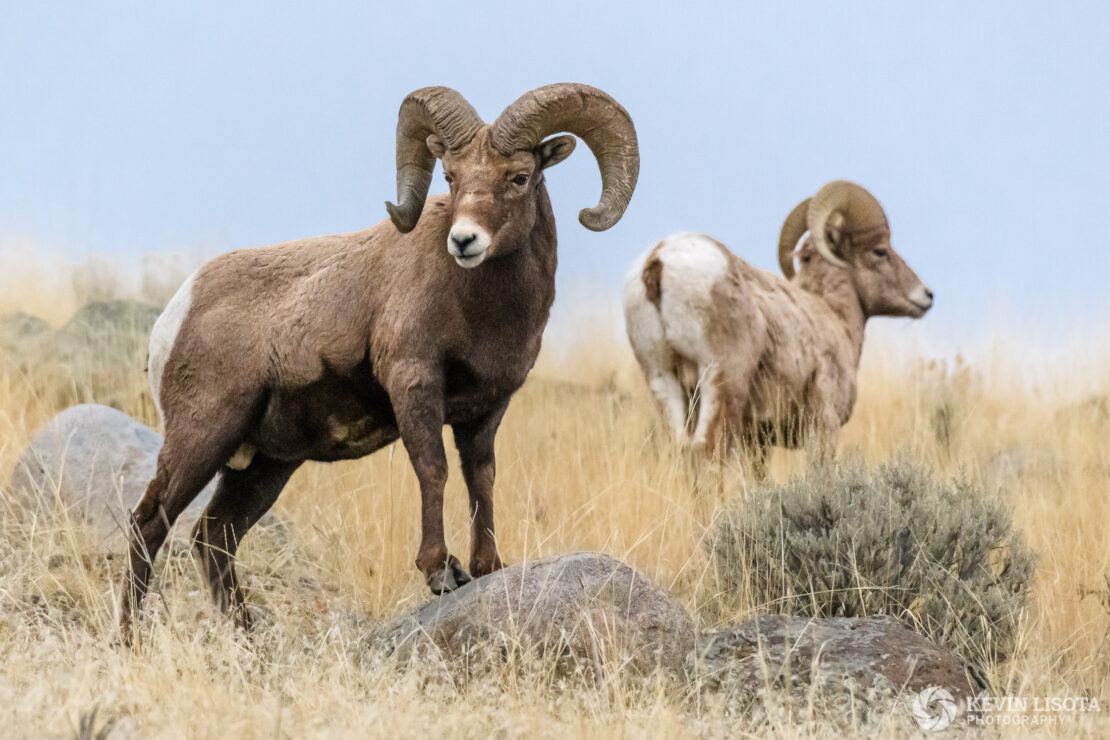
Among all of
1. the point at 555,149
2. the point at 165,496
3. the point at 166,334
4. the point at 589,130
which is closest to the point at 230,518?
the point at 165,496

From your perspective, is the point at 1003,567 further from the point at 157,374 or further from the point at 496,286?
the point at 157,374

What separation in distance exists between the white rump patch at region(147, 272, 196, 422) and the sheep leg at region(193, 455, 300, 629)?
561 millimetres

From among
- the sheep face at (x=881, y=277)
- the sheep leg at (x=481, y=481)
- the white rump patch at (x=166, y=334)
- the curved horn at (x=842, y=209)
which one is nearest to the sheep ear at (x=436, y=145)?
the sheep leg at (x=481, y=481)

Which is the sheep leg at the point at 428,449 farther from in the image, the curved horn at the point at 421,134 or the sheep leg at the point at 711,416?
the sheep leg at the point at 711,416

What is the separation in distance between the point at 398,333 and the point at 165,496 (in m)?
1.63

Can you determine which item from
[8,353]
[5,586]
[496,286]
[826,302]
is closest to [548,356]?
[826,302]

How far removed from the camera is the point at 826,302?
1118 centimetres

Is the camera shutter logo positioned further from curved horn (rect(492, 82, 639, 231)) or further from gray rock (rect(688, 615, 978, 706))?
curved horn (rect(492, 82, 639, 231))

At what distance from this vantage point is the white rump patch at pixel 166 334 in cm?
669

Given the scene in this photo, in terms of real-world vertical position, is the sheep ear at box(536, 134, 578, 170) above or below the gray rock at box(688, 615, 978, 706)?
above

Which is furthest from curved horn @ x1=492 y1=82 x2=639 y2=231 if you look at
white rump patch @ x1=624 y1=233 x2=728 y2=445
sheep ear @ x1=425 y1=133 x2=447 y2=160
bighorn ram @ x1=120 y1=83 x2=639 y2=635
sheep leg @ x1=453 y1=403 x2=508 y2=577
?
white rump patch @ x1=624 y1=233 x2=728 y2=445

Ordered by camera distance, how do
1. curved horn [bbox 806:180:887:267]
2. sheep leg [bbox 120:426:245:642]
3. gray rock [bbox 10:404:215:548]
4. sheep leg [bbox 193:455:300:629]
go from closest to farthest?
1. sheep leg [bbox 120:426:245:642]
2. sheep leg [bbox 193:455:300:629]
3. gray rock [bbox 10:404:215:548]
4. curved horn [bbox 806:180:887:267]

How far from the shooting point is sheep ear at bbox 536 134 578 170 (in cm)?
584

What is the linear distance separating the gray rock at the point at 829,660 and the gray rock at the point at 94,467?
4.13 metres
